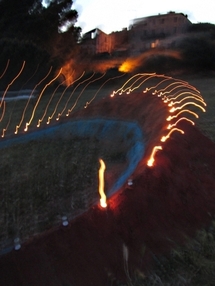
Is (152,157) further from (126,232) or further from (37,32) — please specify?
(37,32)

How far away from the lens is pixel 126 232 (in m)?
5.27

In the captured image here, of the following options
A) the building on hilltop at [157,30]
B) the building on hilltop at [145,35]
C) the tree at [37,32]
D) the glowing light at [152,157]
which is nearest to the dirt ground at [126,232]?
the glowing light at [152,157]

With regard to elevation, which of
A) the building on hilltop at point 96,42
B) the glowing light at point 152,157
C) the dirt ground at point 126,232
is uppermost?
the glowing light at point 152,157

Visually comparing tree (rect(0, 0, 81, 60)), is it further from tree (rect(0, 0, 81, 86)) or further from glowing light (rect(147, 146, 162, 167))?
glowing light (rect(147, 146, 162, 167))

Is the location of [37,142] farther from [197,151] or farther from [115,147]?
[197,151]

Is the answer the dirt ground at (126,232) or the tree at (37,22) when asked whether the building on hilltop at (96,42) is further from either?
the dirt ground at (126,232)

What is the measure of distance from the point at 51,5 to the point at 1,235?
27.6 metres

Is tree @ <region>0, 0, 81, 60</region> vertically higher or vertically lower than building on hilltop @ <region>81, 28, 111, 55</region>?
higher

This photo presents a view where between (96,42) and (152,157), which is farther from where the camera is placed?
(96,42)

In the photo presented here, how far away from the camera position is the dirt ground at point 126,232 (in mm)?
4746

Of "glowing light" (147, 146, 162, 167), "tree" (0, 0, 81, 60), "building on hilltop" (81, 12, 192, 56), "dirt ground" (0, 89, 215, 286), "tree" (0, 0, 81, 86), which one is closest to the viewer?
"dirt ground" (0, 89, 215, 286)

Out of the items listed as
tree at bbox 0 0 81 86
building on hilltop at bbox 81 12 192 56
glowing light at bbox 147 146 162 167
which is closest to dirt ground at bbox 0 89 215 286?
glowing light at bbox 147 146 162 167

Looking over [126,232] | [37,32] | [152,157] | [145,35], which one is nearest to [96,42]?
[145,35]

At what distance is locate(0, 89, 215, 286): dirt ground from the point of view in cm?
475
